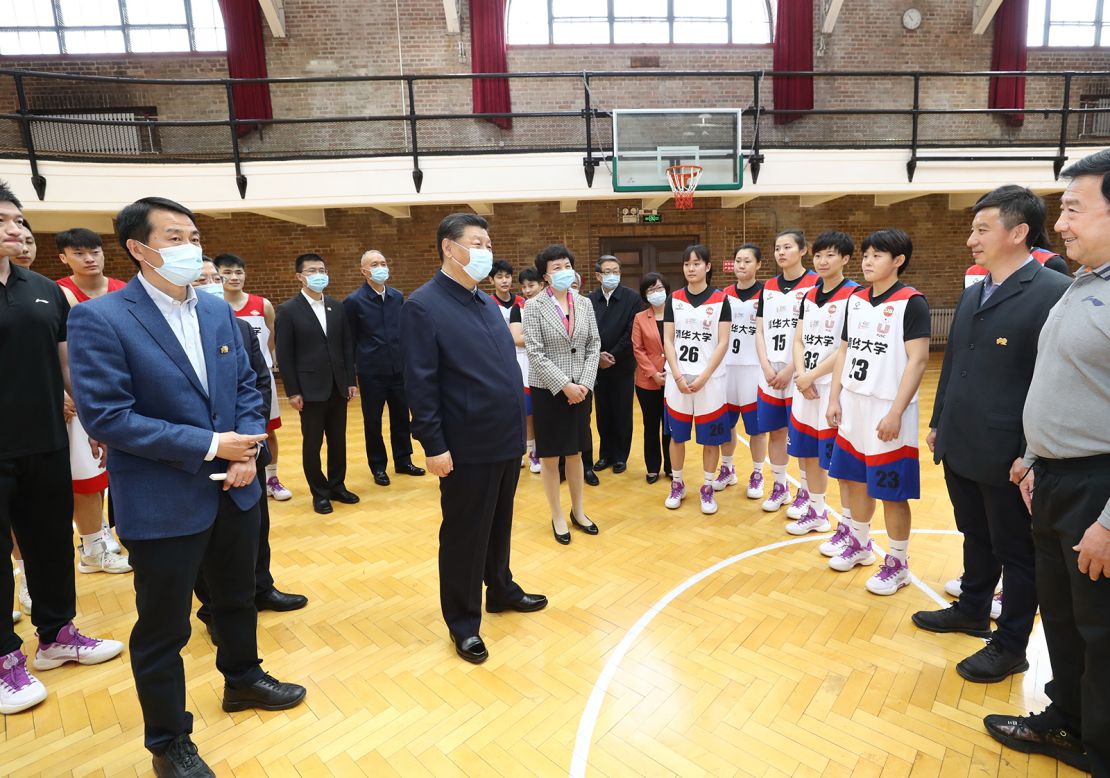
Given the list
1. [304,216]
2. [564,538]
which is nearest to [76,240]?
[564,538]

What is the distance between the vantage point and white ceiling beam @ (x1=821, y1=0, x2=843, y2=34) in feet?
31.4

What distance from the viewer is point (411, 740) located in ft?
7.22

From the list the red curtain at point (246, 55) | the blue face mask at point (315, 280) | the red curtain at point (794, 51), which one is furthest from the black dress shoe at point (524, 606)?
the red curtain at point (794, 51)

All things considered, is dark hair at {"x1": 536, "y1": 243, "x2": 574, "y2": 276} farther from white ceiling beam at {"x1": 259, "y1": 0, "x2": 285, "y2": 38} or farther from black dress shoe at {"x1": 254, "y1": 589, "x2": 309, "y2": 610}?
white ceiling beam at {"x1": 259, "y1": 0, "x2": 285, "y2": 38}

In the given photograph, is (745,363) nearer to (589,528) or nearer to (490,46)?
(589,528)

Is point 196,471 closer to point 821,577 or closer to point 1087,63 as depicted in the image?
point 821,577

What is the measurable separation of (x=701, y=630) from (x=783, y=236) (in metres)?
2.54

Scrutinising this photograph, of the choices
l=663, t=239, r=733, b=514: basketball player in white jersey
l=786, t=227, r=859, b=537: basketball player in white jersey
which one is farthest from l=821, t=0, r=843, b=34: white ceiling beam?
l=786, t=227, r=859, b=537: basketball player in white jersey

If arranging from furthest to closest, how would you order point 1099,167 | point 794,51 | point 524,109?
point 524,109 → point 794,51 → point 1099,167

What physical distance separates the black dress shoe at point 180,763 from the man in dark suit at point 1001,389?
112 inches

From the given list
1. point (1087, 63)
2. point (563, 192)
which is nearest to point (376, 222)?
point (563, 192)

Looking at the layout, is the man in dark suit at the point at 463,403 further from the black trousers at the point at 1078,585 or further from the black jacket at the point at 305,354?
the black jacket at the point at 305,354

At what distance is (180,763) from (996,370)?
10.5 ft

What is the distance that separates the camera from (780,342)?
13.2 ft
